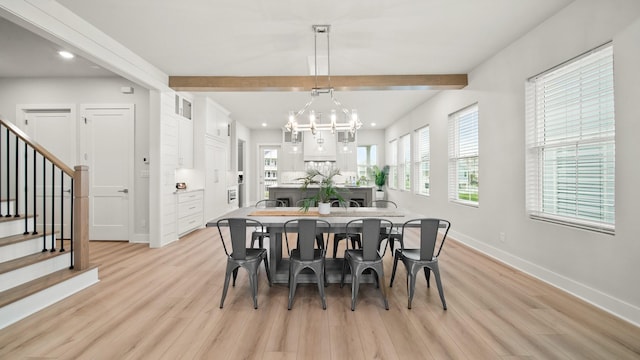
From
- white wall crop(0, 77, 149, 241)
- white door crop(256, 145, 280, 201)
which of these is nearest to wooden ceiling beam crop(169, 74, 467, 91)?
white wall crop(0, 77, 149, 241)

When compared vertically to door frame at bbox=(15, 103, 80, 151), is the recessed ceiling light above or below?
above

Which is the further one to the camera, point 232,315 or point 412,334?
point 232,315

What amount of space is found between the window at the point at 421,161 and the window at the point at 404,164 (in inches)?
24.2

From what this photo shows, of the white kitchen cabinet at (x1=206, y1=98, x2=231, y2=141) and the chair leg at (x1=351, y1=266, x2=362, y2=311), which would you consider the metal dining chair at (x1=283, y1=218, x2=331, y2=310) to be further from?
the white kitchen cabinet at (x1=206, y1=98, x2=231, y2=141)

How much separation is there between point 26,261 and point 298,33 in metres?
3.74

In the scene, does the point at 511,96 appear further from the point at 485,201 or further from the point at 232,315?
the point at 232,315

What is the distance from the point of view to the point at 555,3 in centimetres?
270

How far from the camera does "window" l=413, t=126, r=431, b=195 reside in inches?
251

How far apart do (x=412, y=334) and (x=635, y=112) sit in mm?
2516

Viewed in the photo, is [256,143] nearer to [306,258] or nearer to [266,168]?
[266,168]

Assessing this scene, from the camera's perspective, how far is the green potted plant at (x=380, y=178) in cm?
943

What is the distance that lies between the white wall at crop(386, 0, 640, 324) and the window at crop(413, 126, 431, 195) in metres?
1.18

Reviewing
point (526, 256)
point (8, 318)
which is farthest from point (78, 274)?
point (526, 256)

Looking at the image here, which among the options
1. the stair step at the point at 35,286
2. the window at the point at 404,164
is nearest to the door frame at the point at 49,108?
the stair step at the point at 35,286
